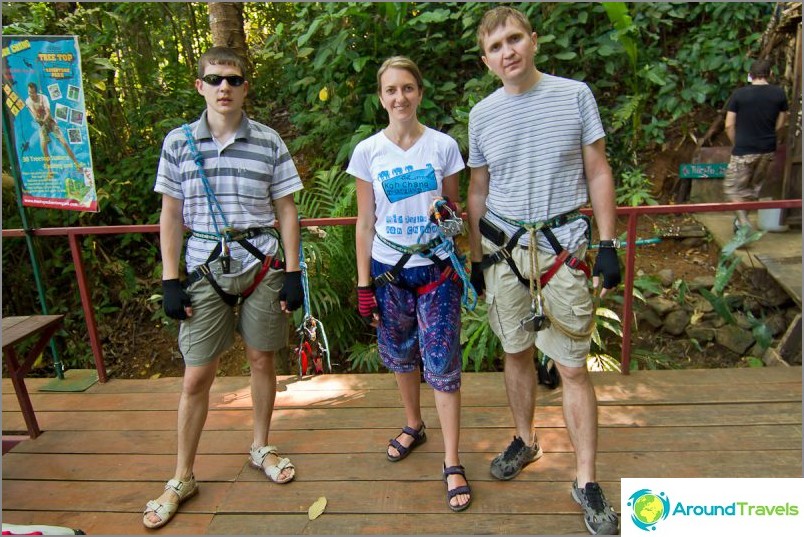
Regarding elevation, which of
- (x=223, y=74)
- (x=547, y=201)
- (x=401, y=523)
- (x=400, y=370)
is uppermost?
A: (x=223, y=74)

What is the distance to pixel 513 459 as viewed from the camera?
2.77 m

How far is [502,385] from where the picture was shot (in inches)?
143

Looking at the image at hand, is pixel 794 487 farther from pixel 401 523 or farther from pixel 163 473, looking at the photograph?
pixel 163 473

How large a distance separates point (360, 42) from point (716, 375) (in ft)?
17.6

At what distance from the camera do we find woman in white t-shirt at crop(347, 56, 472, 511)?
2436mm

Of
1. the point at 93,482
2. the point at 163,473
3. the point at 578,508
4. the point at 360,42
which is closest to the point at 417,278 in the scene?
the point at 578,508

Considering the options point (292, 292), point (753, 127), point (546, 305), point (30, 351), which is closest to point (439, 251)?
point (546, 305)

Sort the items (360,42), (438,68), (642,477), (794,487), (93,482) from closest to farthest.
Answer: (794,487)
(642,477)
(93,482)
(360,42)
(438,68)

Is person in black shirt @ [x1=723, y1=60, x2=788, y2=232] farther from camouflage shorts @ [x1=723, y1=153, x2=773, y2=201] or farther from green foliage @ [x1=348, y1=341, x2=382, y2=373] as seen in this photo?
green foliage @ [x1=348, y1=341, x2=382, y2=373]

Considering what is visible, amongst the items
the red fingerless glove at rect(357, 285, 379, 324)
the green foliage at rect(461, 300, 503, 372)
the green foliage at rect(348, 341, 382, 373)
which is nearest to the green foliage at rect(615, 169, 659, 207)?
the green foliage at rect(461, 300, 503, 372)

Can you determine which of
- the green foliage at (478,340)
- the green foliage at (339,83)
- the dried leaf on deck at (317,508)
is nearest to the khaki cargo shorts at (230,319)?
the dried leaf on deck at (317,508)

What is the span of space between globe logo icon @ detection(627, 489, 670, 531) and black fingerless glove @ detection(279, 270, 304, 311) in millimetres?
1656

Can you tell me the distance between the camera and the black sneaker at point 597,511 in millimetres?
2371

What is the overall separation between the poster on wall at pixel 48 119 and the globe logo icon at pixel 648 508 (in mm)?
3370
